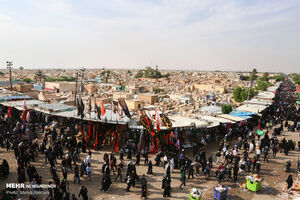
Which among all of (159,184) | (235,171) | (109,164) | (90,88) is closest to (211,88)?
(90,88)

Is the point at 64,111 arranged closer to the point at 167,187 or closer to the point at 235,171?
the point at 167,187

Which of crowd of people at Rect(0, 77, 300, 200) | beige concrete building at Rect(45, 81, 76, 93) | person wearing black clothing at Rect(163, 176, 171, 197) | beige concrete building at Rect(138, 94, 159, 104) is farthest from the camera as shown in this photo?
beige concrete building at Rect(45, 81, 76, 93)

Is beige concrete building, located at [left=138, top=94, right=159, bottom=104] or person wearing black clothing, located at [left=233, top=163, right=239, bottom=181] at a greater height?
beige concrete building, located at [left=138, top=94, right=159, bottom=104]

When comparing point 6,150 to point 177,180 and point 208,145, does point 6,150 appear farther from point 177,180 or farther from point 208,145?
point 208,145

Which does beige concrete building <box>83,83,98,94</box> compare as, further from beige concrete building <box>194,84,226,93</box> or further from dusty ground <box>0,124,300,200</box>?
dusty ground <box>0,124,300,200</box>

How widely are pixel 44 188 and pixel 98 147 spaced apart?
180 inches

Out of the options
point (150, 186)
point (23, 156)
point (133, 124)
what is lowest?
point (150, 186)

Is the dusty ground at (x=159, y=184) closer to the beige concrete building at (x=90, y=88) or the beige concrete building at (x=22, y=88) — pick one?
the beige concrete building at (x=22, y=88)

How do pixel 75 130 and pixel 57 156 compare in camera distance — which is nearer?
pixel 57 156

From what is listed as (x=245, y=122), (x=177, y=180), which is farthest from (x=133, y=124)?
(x=245, y=122)

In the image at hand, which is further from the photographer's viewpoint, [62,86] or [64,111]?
[62,86]

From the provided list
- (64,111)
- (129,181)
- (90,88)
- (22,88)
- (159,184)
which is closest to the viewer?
(129,181)

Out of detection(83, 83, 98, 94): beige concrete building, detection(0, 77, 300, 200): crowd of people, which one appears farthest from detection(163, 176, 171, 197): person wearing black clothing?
detection(83, 83, 98, 94): beige concrete building

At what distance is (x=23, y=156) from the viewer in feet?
30.7
